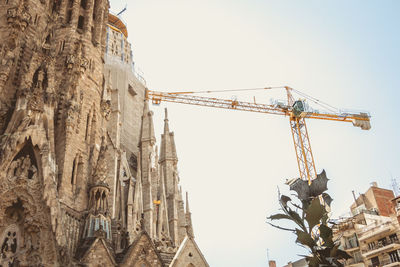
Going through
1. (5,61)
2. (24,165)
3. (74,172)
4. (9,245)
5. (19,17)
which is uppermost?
(19,17)

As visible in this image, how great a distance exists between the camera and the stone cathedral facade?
15.2 metres

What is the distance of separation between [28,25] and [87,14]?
15.1 ft

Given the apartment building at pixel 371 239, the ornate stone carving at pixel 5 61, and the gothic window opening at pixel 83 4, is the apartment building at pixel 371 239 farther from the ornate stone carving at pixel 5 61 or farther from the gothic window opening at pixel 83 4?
the gothic window opening at pixel 83 4

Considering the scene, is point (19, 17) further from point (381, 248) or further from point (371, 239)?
point (371, 239)

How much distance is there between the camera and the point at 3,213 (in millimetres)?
14984

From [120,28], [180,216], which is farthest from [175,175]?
[120,28]

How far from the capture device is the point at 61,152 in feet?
60.6

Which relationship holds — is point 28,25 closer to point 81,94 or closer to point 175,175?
point 81,94

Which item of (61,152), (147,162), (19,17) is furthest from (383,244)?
(19,17)

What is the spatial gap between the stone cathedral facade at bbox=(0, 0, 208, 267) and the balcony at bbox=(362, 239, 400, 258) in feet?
56.0

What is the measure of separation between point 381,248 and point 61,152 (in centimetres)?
2521

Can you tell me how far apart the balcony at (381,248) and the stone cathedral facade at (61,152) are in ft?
56.0

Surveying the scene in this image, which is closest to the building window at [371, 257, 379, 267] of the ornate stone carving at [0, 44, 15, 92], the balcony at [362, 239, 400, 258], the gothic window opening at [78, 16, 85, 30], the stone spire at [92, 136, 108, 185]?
the balcony at [362, 239, 400, 258]

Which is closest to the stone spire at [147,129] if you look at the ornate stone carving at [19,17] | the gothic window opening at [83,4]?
the gothic window opening at [83,4]
